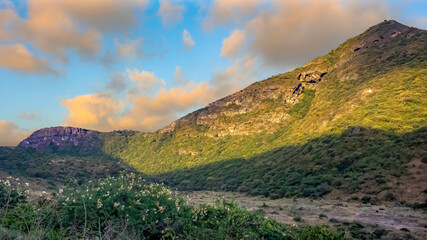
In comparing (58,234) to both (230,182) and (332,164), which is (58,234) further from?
(230,182)

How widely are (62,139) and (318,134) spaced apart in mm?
162337

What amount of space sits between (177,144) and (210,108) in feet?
90.0

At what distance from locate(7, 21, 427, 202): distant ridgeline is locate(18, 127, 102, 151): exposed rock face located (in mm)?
5232

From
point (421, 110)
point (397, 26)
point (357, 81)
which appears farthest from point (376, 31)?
point (421, 110)

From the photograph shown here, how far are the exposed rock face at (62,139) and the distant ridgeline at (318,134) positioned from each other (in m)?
5.23

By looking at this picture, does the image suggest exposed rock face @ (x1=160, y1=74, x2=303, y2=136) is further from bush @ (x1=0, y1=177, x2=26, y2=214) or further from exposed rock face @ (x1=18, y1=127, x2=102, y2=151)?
bush @ (x1=0, y1=177, x2=26, y2=214)

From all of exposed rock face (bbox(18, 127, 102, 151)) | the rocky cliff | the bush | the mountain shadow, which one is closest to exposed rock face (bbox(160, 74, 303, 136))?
the mountain shadow

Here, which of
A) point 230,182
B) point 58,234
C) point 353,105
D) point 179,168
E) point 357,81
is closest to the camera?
point 58,234

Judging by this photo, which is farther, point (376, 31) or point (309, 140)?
point (376, 31)

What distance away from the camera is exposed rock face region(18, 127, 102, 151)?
153750mm

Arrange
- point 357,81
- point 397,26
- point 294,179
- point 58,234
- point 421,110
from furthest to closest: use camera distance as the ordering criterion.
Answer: point 397,26
point 357,81
point 294,179
point 421,110
point 58,234

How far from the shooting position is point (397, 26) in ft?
281

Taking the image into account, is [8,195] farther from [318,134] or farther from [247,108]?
[247,108]

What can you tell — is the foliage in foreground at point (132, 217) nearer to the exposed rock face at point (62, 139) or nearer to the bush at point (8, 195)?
the bush at point (8, 195)
